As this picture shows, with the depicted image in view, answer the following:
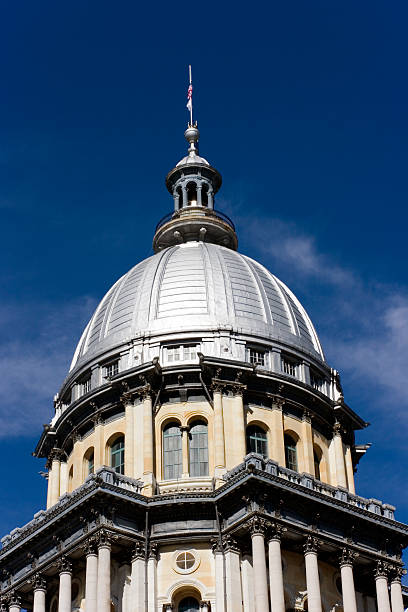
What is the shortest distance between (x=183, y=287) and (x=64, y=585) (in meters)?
23.2

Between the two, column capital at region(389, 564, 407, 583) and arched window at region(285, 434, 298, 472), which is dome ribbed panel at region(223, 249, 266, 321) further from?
column capital at region(389, 564, 407, 583)

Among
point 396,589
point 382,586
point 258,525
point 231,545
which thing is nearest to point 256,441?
point 231,545

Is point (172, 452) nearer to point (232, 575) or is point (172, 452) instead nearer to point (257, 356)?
point (257, 356)

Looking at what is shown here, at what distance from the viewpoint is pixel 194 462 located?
78.4 meters

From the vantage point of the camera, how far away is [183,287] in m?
86.5

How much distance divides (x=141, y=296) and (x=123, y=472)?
536 inches

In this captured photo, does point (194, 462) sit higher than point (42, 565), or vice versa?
point (194, 462)

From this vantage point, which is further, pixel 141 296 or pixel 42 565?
pixel 141 296

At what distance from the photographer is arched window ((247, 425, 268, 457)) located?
79188 millimetres

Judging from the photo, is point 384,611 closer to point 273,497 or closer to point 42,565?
point 273,497

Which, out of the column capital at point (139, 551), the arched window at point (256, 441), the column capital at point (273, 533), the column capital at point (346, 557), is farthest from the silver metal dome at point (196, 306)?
the column capital at point (273, 533)

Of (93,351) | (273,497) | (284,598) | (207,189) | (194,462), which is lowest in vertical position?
(284,598)

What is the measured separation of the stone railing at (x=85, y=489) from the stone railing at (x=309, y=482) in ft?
17.8

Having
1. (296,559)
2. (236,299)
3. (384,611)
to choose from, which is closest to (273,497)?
(296,559)
